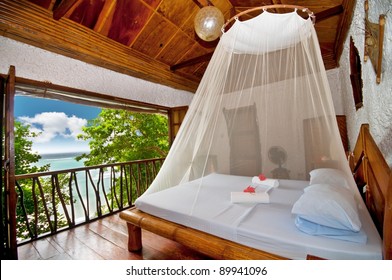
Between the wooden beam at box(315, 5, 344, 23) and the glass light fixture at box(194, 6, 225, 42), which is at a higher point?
the wooden beam at box(315, 5, 344, 23)

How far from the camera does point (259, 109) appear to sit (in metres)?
1.95

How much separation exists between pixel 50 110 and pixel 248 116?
23.4 feet

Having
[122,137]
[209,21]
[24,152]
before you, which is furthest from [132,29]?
[24,152]

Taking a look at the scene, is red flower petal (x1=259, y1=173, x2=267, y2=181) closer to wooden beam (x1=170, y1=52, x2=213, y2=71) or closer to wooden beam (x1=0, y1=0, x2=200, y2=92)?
wooden beam (x1=170, y1=52, x2=213, y2=71)

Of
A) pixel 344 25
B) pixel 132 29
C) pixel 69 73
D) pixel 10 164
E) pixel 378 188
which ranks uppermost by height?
Answer: pixel 132 29

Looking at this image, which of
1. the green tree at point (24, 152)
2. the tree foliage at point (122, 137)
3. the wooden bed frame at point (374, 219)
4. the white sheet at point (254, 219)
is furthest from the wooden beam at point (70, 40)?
the green tree at point (24, 152)

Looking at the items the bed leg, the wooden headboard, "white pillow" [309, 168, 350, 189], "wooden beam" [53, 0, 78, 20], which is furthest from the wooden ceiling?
the bed leg

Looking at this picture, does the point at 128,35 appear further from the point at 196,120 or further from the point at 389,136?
the point at 389,136

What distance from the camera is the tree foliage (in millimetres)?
6716

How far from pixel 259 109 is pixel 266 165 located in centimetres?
59

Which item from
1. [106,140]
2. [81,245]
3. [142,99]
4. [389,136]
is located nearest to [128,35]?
[142,99]

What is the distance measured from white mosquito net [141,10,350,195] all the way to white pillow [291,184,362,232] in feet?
1.66

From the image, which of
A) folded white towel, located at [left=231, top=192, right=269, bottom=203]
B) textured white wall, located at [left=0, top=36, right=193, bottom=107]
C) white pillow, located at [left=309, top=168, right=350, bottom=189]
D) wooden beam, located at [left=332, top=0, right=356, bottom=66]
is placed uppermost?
wooden beam, located at [left=332, top=0, right=356, bottom=66]

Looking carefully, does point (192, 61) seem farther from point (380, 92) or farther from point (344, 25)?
point (380, 92)
